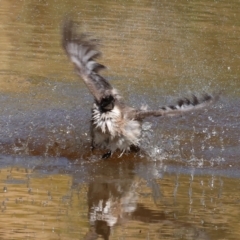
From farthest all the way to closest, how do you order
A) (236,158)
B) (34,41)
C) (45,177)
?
(34,41)
(236,158)
(45,177)

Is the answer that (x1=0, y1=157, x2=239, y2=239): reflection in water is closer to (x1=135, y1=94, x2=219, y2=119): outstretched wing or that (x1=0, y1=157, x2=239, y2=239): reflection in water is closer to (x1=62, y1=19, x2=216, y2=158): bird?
(x1=62, y1=19, x2=216, y2=158): bird

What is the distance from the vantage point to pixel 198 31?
16094mm

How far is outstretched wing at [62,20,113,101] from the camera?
8.97m

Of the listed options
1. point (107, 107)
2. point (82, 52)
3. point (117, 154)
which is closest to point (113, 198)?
point (107, 107)

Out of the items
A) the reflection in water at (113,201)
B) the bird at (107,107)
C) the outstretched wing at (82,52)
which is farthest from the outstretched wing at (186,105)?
the outstretched wing at (82,52)

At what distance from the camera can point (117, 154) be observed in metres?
8.87

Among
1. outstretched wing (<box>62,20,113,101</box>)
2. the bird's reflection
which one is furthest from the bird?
the bird's reflection

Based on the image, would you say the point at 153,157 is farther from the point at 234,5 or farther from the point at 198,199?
the point at 234,5

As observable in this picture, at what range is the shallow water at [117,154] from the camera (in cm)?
651

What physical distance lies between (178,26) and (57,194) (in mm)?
10021

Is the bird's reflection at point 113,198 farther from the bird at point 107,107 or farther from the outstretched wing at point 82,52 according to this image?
the outstretched wing at point 82,52

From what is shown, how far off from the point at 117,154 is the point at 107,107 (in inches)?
31.3

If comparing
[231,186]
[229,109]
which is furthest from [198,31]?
[231,186]

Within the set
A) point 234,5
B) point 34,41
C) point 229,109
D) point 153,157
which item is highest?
point 234,5
